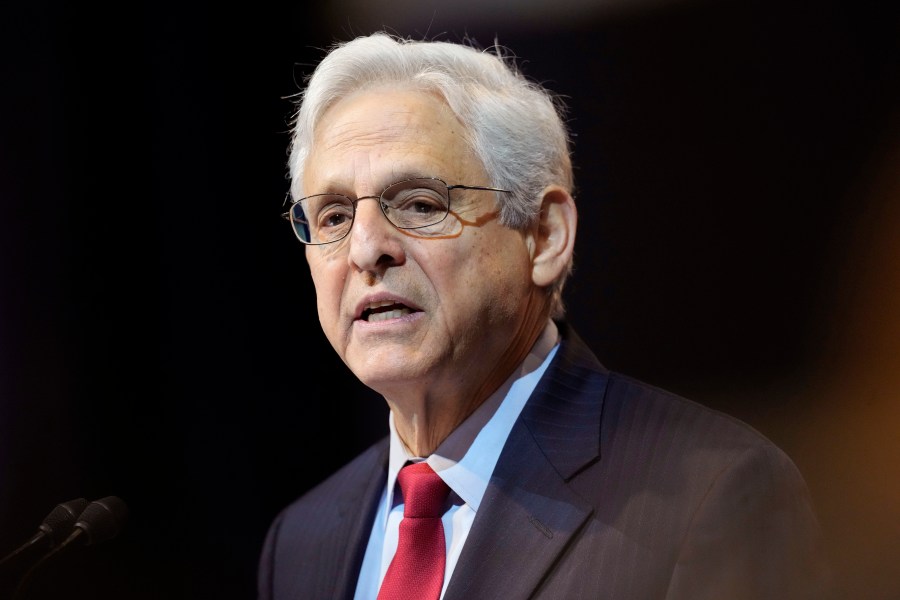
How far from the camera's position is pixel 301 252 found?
2676 millimetres

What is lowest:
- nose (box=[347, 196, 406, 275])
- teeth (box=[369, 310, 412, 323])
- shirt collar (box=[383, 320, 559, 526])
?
shirt collar (box=[383, 320, 559, 526])

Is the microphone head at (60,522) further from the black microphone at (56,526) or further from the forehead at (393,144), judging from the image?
the forehead at (393,144)

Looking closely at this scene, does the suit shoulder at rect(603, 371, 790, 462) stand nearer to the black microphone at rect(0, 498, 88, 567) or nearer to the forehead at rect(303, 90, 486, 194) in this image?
the forehead at rect(303, 90, 486, 194)

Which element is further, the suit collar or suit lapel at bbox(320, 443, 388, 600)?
suit lapel at bbox(320, 443, 388, 600)

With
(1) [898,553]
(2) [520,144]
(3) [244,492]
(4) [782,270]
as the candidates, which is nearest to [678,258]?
(4) [782,270]

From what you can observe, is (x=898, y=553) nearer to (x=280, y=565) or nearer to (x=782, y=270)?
(x=782, y=270)

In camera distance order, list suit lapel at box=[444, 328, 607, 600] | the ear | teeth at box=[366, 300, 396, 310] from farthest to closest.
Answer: the ear
teeth at box=[366, 300, 396, 310]
suit lapel at box=[444, 328, 607, 600]

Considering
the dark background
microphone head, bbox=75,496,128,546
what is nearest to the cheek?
microphone head, bbox=75,496,128,546

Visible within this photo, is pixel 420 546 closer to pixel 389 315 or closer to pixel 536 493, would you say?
pixel 536 493

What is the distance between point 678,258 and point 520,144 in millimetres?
536

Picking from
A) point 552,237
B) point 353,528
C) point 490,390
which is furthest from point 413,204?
point 353,528

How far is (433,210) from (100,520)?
2.90 ft

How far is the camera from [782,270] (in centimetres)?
197

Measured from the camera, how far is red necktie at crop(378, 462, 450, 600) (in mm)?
1787
